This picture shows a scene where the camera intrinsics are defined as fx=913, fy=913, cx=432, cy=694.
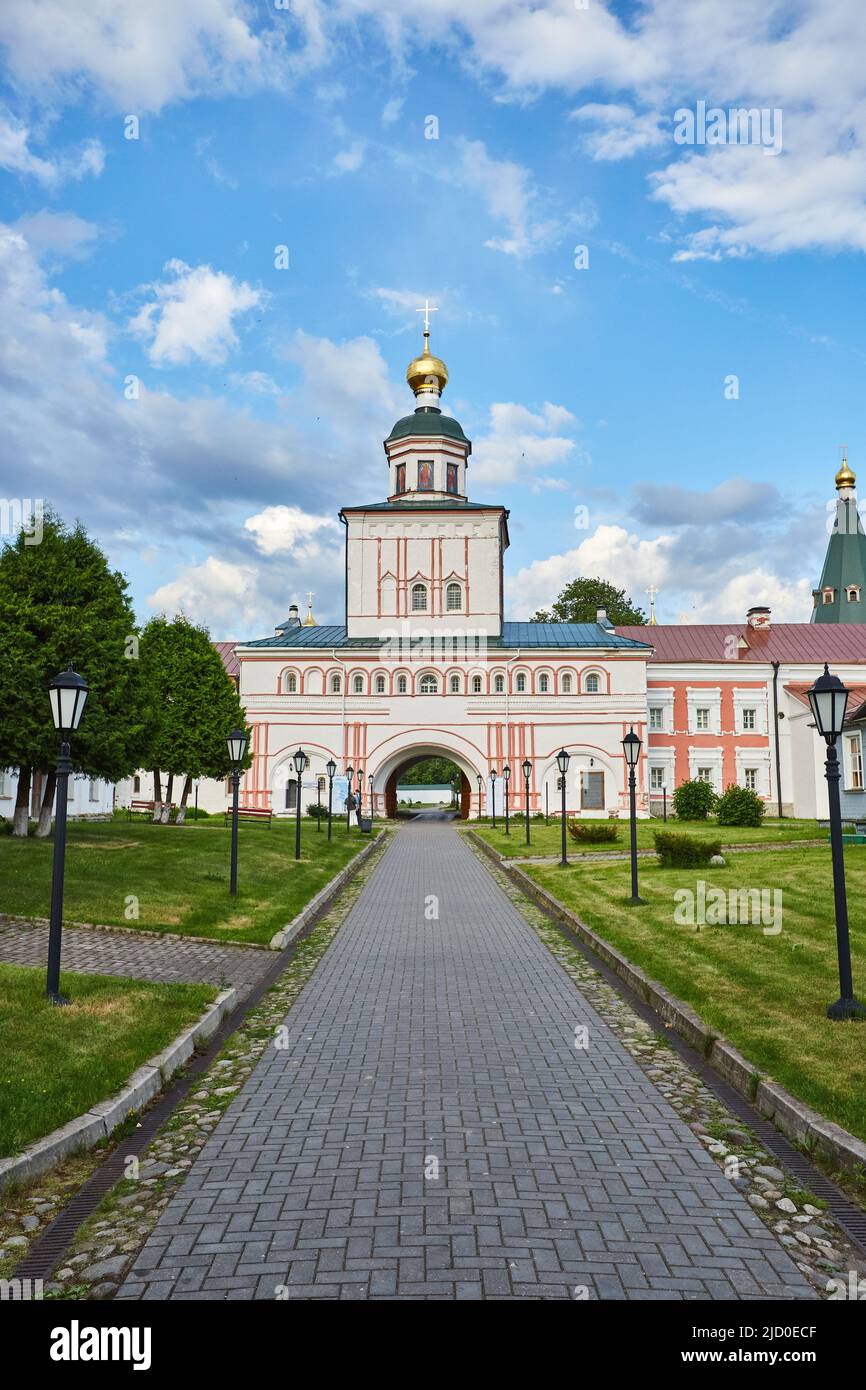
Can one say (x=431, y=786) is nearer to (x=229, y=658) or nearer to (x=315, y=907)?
(x=229, y=658)

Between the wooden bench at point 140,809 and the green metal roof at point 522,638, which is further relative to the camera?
the green metal roof at point 522,638

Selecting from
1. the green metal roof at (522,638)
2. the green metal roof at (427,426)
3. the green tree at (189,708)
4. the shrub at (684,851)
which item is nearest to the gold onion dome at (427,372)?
the green metal roof at (427,426)

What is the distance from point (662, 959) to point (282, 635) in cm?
4567

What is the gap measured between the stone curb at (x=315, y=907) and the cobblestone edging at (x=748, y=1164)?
516 centimetres

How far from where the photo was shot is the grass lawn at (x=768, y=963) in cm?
705

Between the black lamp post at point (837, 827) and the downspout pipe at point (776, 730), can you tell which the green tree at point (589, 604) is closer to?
the downspout pipe at point (776, 730)

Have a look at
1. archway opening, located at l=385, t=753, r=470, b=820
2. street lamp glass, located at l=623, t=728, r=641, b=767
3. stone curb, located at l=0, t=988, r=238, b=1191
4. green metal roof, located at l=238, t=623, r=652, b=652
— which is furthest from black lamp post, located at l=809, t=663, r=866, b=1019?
archway opening, located at l=385, t=753, r=470, b=820

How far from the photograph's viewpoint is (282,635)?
54.9m

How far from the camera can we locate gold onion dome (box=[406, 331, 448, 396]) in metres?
57.3

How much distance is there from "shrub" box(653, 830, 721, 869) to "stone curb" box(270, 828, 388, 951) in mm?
7687

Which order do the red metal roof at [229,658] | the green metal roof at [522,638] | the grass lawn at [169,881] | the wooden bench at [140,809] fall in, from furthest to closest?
the red metal roof at [229,658], the green metal roof at [522,638], the wooden bench at [140,809], the grass lawn at [169,881]

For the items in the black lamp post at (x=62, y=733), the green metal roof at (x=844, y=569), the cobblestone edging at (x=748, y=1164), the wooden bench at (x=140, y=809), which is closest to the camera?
the cobblestone edging at (x=748, y=1164)

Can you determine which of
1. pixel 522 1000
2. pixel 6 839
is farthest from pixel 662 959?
pixel 6 839

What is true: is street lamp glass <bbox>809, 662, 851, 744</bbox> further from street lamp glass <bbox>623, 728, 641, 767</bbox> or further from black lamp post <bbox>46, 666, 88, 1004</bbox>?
street lamp glass <bbox>623, 728, 641, 767</bbox>
